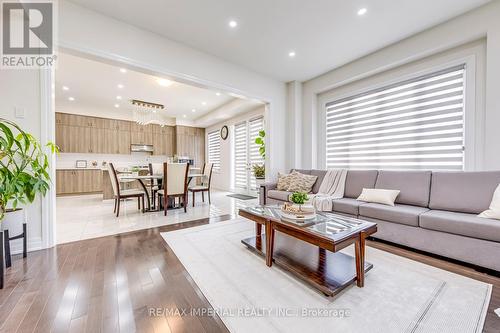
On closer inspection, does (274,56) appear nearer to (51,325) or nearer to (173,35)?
(173,35)

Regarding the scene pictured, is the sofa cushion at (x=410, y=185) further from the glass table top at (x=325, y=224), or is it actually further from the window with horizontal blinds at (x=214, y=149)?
the window with horizontal blinds at (x=214, y=149)

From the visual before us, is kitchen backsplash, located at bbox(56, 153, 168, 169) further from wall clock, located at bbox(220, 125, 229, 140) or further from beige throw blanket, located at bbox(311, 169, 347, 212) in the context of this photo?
beige throw blanket, located at bbox(311, 169, 347, 212)

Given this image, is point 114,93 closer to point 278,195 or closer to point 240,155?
point 240,155

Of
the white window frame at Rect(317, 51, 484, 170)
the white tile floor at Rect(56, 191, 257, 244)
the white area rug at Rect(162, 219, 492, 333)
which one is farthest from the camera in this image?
the white tile floor at Rect(56, 191, 257, 244)

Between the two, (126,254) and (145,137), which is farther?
(145,137)

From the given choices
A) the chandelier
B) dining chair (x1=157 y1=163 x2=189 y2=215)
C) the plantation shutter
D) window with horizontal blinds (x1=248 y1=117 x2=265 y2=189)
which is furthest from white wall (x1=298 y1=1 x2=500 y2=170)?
the chandelier

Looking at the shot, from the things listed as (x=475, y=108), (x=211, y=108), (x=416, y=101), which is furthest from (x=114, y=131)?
(x=475, y=108)

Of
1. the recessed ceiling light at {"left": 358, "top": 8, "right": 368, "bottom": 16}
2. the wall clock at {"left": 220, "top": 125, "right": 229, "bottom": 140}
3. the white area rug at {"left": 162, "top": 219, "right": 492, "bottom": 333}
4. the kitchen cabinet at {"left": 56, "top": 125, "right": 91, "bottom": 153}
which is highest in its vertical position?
the recessed ceiling light at {"left": 358, "top": 8, "right": 368, "bottom": 16}

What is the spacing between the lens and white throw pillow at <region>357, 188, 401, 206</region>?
9.11ft

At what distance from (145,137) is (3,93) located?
5.57 m

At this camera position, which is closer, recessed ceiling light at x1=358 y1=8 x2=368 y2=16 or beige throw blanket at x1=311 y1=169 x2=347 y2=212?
recessed ceiling light at x1=358 y1=8 x2=368 y2=16

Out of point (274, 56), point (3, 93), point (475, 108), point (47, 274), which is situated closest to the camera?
point (47, 274)

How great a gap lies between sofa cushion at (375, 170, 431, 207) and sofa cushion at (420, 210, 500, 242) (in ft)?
1.41

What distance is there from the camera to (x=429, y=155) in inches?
120
